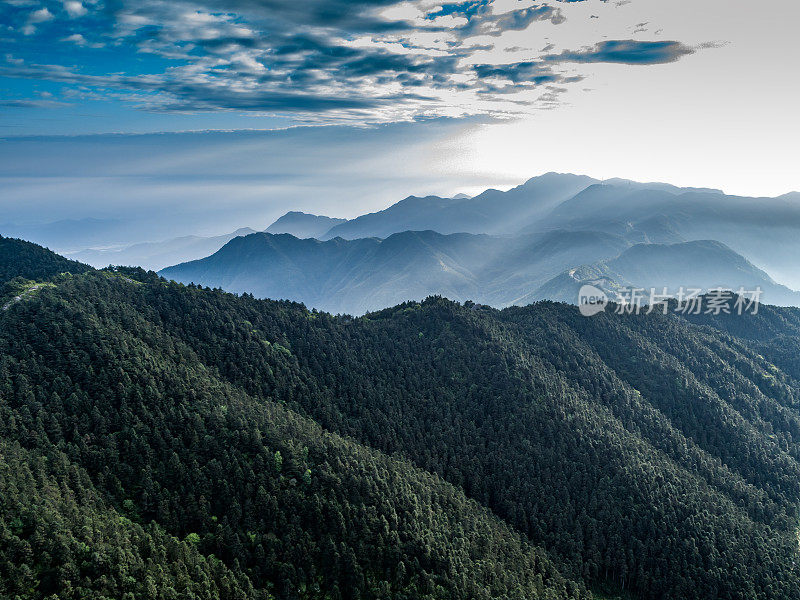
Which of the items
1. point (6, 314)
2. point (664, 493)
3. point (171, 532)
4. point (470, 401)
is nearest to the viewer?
point (171, 532)

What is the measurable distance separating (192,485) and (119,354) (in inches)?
1832

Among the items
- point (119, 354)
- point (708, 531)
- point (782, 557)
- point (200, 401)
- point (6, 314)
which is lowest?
point (782, 557)

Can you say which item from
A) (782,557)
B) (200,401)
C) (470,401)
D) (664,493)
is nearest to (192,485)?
(200,401)

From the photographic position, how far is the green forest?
92.3 metres

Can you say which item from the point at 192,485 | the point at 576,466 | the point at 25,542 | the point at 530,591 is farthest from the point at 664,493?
the point at 25,542

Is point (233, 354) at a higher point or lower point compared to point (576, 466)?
higher

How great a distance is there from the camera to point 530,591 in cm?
11906

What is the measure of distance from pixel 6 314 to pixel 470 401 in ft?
514

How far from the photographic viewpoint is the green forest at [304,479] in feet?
303

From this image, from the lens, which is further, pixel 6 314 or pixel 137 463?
pixel 6 314

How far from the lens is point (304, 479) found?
118 meters

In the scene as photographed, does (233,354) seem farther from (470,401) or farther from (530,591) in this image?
(530,591)

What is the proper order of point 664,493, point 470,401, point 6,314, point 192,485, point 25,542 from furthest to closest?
point 470,401 < point 664,493 < point 6,314 < point 192,485 < point 25,542

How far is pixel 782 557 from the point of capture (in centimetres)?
15375
